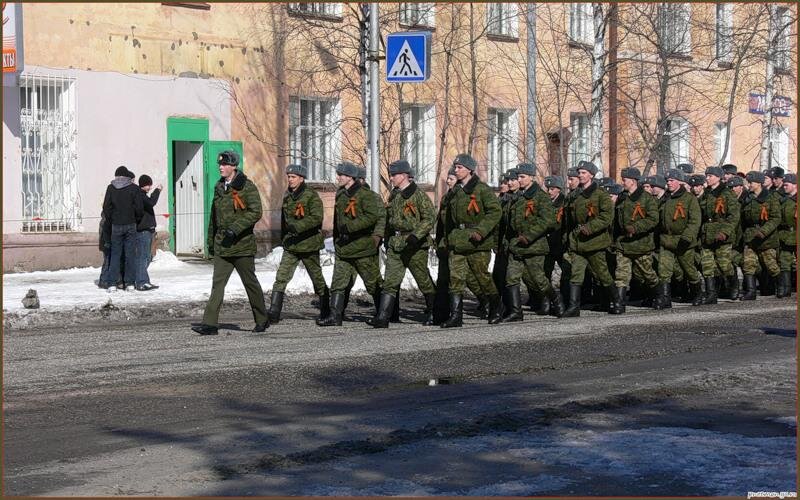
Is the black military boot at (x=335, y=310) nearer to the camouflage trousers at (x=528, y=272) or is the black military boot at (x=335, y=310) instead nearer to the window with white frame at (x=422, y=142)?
the camouflage trousers at (x=528, y=272)

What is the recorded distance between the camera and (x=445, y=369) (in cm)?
1183

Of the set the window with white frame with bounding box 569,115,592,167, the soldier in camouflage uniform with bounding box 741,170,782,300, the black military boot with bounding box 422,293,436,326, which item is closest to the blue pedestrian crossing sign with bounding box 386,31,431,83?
the black military boot with bounding box 422,293,436,326

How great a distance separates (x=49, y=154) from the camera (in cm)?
2169

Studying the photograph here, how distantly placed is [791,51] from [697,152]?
5.65 meters

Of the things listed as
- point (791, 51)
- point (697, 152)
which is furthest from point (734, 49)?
point (697, 152)

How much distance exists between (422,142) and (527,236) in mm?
12326

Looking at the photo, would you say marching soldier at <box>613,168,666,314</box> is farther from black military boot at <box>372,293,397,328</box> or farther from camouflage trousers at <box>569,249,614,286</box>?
black military boot at <box>372,293,397,328</box>

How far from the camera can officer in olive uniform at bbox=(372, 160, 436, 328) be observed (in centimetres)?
1552

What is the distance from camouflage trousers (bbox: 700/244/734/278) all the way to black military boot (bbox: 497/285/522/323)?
3994 mm

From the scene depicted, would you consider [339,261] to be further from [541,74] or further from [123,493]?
[541,74]

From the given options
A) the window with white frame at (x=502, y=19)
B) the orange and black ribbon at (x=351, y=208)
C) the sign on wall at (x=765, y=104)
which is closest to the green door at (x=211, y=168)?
the window with white frame at (x=502, y=19)

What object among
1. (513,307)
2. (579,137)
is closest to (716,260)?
(513,307)

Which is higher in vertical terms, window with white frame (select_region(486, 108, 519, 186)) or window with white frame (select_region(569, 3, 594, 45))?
window with white frame (select_region(569, 3, 594, 45))

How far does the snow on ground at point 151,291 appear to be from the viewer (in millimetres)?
17547
